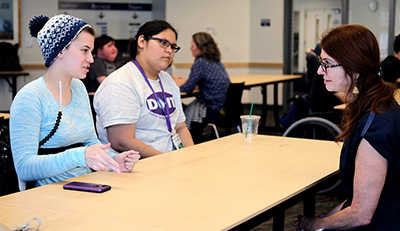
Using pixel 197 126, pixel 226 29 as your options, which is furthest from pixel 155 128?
pixel 226 29

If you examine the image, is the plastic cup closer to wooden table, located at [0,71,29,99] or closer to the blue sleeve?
the blue sleeve

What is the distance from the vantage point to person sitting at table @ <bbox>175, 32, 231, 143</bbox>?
587 centimetres

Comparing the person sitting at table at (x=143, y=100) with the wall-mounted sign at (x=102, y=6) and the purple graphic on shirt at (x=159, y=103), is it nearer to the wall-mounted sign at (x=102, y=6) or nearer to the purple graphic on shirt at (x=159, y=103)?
the purple graphic on shirt at (x=159, y=103)

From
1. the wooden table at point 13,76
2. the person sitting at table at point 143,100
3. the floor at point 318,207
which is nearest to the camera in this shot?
the person sitting at table at point 143,100

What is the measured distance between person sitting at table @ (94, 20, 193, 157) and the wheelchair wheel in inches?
62.0

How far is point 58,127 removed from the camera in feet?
7.78

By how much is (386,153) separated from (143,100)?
1.59 metres

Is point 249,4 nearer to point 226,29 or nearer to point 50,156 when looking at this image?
point 226,29

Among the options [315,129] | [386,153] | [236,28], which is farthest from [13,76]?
[386,153]

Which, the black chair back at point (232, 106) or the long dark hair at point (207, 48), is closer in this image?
the black chair back at point (232, 106)

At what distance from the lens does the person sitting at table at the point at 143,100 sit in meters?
2.98

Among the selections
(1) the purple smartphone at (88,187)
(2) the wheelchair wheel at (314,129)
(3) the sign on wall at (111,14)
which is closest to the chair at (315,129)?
(2) the wheelchair wheel at (314,129)

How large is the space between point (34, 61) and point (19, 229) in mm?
7567

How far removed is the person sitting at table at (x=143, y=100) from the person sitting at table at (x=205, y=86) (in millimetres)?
2566
